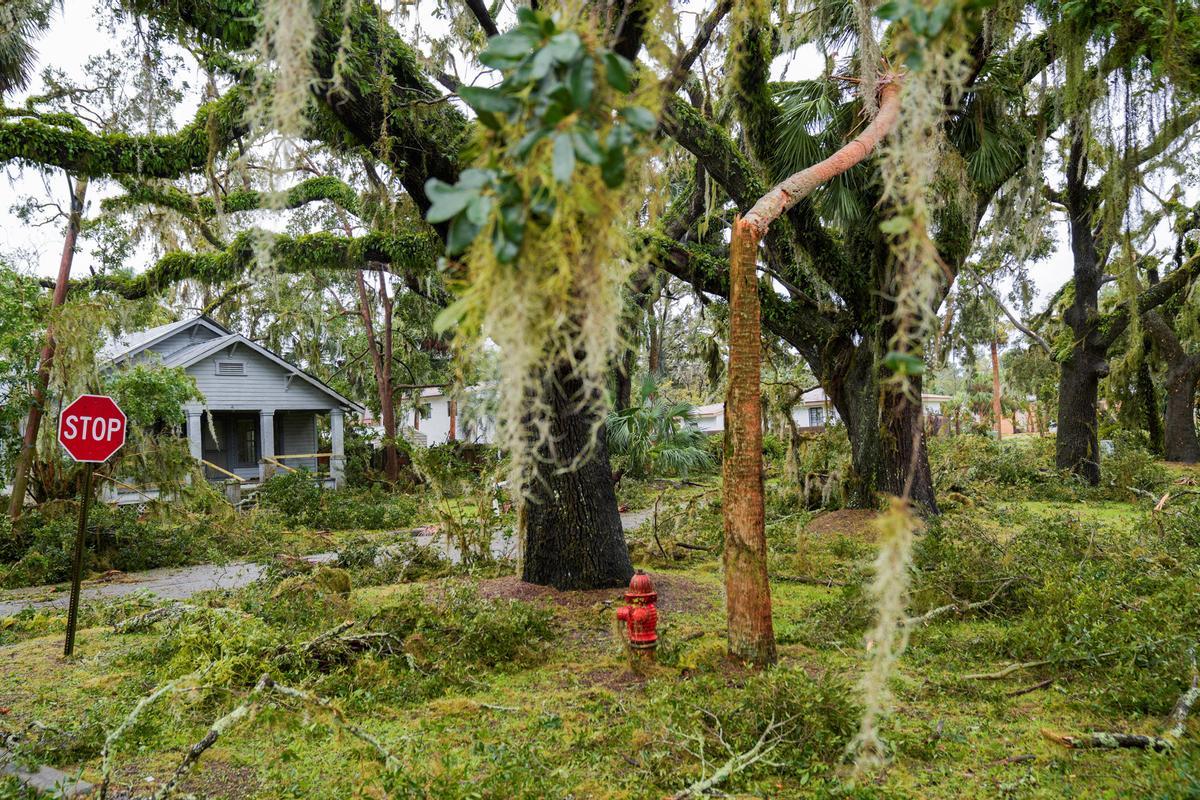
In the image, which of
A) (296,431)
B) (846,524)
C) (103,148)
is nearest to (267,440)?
(296,431)

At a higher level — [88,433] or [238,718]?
[88,433]

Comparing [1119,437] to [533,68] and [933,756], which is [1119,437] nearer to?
[933,756]

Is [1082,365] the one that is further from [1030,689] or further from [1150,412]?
[1030,689]

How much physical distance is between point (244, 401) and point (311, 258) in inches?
386

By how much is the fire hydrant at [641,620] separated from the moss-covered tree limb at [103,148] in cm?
725

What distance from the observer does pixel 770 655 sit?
168 inches

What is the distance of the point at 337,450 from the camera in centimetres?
2095

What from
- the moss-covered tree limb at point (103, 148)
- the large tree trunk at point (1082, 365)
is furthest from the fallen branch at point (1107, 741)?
the large tree trunk at point (1082, 365)

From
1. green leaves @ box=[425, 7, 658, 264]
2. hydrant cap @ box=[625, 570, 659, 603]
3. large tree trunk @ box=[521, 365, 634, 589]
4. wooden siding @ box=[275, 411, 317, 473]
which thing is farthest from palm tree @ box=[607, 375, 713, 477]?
green leaves @ box=[425, 7, 658, 264]

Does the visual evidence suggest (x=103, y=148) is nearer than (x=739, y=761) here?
No

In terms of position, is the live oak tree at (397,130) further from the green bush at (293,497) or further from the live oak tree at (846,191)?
the green bush at (293,497)

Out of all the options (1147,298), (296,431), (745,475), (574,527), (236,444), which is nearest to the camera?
(745,475)

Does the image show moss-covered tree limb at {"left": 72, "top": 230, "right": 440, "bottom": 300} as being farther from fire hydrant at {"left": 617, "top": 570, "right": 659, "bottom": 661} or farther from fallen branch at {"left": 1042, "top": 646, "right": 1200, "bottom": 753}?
fallen branch at {"left": 1042, "top": 646, "right": 1200, "bottom": 753}

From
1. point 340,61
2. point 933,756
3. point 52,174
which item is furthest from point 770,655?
point 52,174
